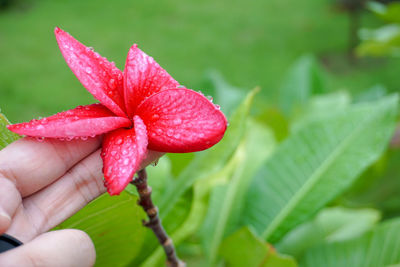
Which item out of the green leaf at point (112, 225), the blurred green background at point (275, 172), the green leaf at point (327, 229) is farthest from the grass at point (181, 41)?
the green leaf at point (112, 225)

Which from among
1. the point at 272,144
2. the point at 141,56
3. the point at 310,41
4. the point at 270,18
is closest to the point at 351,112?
the point at 272,144

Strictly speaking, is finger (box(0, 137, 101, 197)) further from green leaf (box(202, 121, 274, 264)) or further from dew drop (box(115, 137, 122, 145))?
green leaf (box(202, 121, 274, 264))

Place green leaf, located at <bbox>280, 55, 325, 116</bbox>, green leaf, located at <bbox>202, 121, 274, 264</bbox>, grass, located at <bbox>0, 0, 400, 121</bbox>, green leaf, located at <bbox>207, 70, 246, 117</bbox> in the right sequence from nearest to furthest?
green leaf, located at <bbox>202, 121, 274, 264</bbox> < green leaf, located at <bbox>207, 70, 246, 117</bbox> < green leaf, located at <bbox>280, 55, 325, 116</bbox> < grass, located at <bbox>0, 0, 400, 121</bbox>

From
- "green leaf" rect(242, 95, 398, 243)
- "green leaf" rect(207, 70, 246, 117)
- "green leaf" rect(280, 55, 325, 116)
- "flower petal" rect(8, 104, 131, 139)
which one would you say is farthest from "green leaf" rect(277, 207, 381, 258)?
"flower petal" rect(8, 104, 131, 139)

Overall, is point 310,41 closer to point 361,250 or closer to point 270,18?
point 270,18

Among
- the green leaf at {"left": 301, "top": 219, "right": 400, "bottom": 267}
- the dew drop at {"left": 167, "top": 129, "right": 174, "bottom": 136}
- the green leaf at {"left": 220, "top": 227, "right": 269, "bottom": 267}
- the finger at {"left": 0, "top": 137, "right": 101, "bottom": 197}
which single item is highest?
the dew drop at {"left": 167, "top": 129, "right": 174, "bottom": 136}

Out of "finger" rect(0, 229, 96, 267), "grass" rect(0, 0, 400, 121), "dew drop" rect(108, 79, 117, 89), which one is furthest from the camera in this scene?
"grass" rect(0, 0, 400, 121)
